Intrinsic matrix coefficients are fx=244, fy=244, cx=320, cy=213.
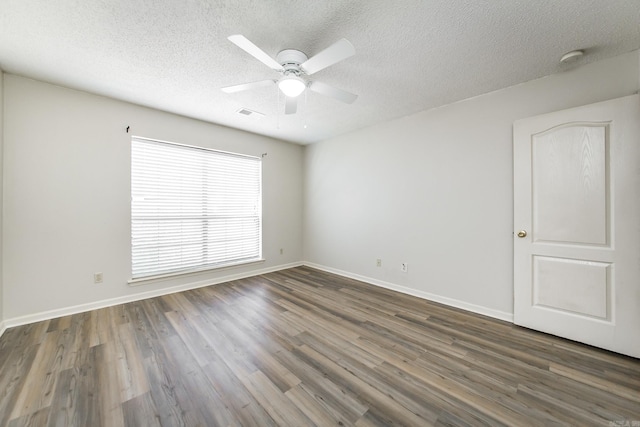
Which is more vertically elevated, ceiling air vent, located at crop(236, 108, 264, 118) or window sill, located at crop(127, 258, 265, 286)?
ceiling air vent, located at crop(236, 108, 264, 118)

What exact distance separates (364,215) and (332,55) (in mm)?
2699

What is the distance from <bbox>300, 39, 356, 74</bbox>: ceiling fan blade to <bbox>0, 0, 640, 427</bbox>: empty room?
2 cm

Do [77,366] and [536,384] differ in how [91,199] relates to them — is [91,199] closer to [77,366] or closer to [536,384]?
[77,366]

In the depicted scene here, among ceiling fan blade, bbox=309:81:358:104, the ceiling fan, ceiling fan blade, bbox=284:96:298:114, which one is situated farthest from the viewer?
ceiling fan blade, bbox=284:96:298:114

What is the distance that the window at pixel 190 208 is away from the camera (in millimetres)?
3248

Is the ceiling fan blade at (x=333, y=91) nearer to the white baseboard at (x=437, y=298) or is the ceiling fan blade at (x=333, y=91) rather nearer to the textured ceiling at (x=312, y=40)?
the textured ceiling at (x=312, y=40)

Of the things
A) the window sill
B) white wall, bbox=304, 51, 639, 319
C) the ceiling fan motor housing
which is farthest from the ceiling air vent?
the window sill

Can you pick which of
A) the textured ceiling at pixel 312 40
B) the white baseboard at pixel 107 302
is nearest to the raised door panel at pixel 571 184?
the textured ceiling at pixel 312 40

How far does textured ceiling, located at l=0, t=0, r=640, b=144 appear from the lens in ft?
5.26

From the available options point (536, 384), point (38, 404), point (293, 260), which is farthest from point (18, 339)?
point (536, 384)

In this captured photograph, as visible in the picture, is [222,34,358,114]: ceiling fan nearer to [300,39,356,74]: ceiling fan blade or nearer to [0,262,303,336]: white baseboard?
[300,39,356,74]: ceiling fan blade

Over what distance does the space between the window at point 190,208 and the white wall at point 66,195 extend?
162mm

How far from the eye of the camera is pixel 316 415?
140cm

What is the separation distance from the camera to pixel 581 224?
7.09 feet
